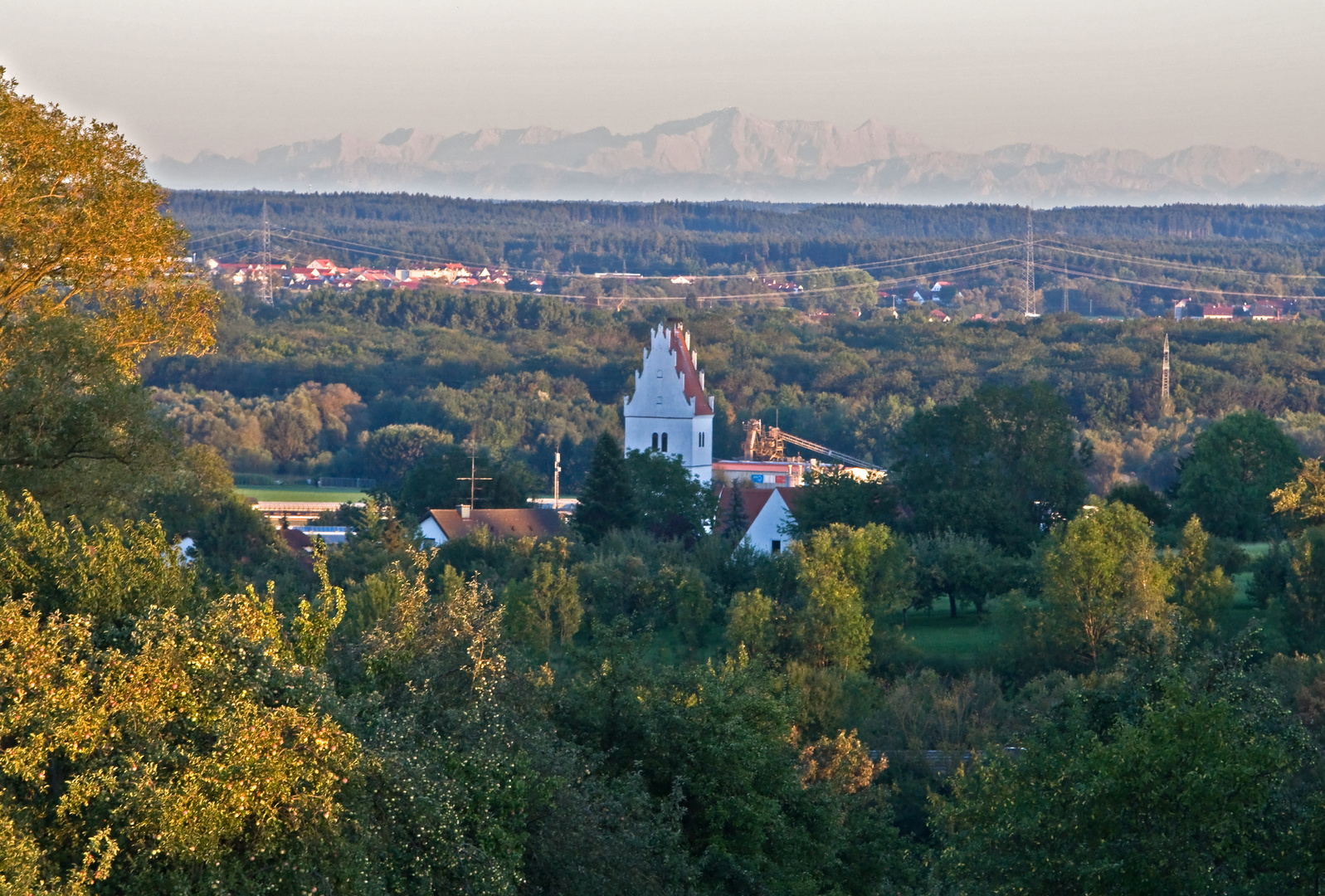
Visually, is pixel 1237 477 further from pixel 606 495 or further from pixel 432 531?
pixel 432 531

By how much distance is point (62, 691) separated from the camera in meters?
10.5

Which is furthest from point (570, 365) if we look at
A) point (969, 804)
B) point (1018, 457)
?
point (969, 804)

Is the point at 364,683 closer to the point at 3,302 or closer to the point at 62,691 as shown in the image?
the point at 62,691

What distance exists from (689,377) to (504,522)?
18455mm

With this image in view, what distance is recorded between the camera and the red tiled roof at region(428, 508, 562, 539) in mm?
53188

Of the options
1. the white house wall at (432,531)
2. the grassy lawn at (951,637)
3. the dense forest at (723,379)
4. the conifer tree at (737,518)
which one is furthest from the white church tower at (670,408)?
the grassy lawn at (951,637)

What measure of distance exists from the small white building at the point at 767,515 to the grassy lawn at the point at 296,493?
31255 millimetres

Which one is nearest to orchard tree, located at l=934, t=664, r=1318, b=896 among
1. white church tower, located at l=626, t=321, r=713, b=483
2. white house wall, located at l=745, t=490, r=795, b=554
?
white house wall, located at l=745, t=490, r=795, b=554

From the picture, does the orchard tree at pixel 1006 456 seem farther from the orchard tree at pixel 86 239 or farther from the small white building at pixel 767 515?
the orchard tree at pixel 86 239

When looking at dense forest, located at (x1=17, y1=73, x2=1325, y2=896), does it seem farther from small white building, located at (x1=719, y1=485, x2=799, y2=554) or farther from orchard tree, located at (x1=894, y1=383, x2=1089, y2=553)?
small white building, located at (x1=719, y1=485, x2=799, y2=554)

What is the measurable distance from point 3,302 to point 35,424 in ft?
4.67

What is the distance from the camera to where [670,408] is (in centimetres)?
7088

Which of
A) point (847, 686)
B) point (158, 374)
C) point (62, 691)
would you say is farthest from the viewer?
point (158, 374)

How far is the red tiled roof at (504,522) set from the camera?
53188mm
